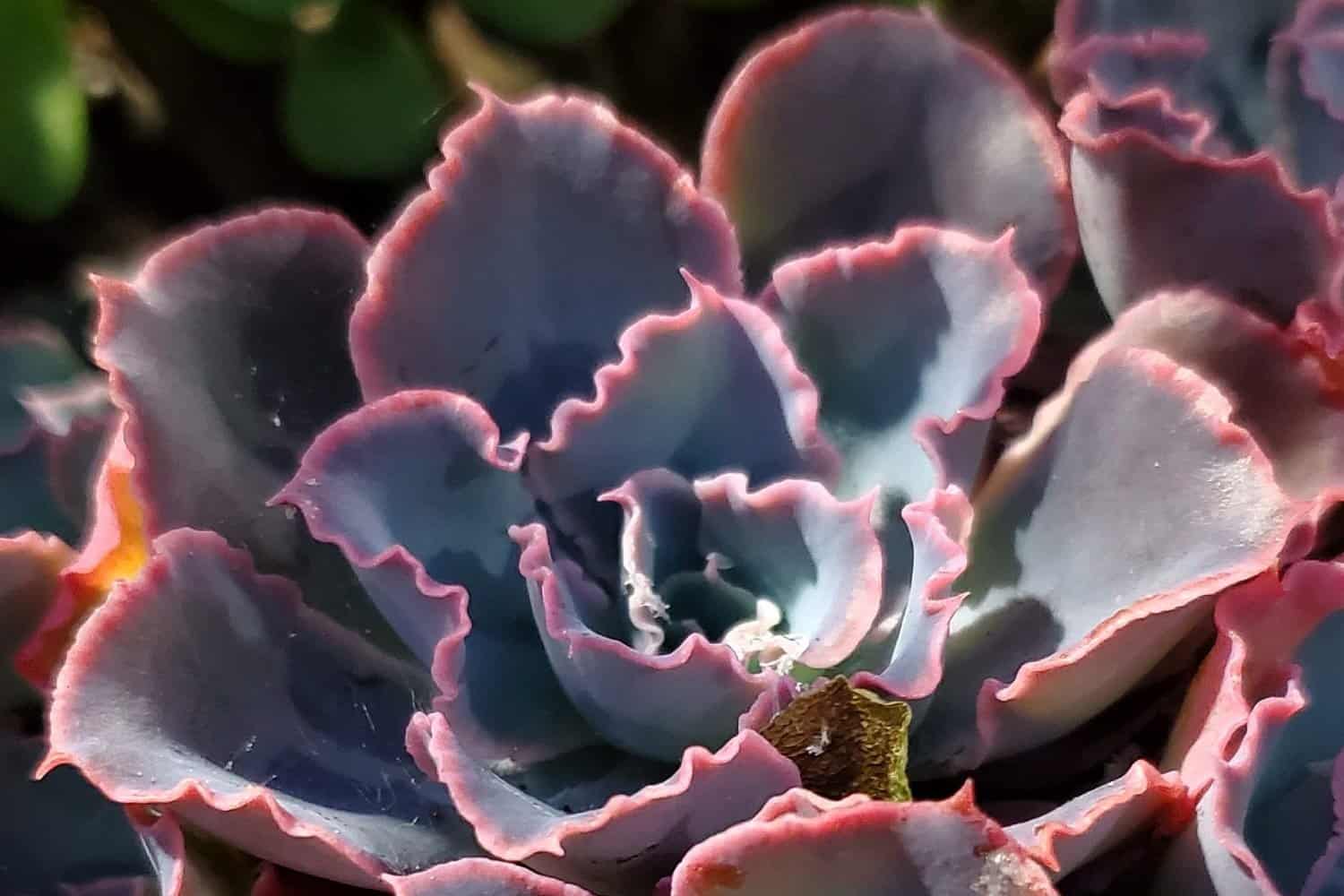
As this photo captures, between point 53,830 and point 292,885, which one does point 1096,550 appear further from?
point 53,830

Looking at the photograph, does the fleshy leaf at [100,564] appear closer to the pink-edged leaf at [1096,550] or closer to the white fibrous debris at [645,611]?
the white fibrous debris at [645,611]

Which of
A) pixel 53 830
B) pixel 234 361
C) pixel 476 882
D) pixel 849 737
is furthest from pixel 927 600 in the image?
pixel 53 830

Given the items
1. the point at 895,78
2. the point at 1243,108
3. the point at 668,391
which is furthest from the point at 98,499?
the point at 1243,108

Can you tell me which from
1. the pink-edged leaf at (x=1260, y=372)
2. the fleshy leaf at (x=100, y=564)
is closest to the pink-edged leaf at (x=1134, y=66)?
the pink-edged leaf at (x=1260, y=372)

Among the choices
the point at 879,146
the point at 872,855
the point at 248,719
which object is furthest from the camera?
the point at 879,146

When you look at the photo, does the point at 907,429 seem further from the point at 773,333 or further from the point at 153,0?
the point at 153,0

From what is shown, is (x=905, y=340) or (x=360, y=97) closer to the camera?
(x=905, y=340)
